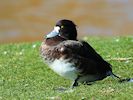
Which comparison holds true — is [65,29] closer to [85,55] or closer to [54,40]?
[54,40]

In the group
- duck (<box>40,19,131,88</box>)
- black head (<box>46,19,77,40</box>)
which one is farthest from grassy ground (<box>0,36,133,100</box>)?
black head (<box>46,19,77,40</box>)

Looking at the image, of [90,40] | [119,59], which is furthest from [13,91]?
[90,40]

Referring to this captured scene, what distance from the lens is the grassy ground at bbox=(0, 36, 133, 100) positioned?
801cm

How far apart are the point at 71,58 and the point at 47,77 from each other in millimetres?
1743

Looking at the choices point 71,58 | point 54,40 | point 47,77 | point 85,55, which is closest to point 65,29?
point 54,40

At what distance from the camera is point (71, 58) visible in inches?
334

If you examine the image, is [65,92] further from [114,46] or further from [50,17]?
[50,17]

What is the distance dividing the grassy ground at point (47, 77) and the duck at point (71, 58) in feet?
0.58

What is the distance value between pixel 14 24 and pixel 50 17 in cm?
137

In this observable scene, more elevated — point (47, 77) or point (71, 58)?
point (71, 58)

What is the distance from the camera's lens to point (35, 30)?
Result: 21656 millimetres

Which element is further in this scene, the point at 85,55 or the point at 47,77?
the point at 47,77

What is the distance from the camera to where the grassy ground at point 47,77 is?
8008mm

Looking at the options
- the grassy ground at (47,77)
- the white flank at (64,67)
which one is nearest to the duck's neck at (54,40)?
the white flank at (64,67)
